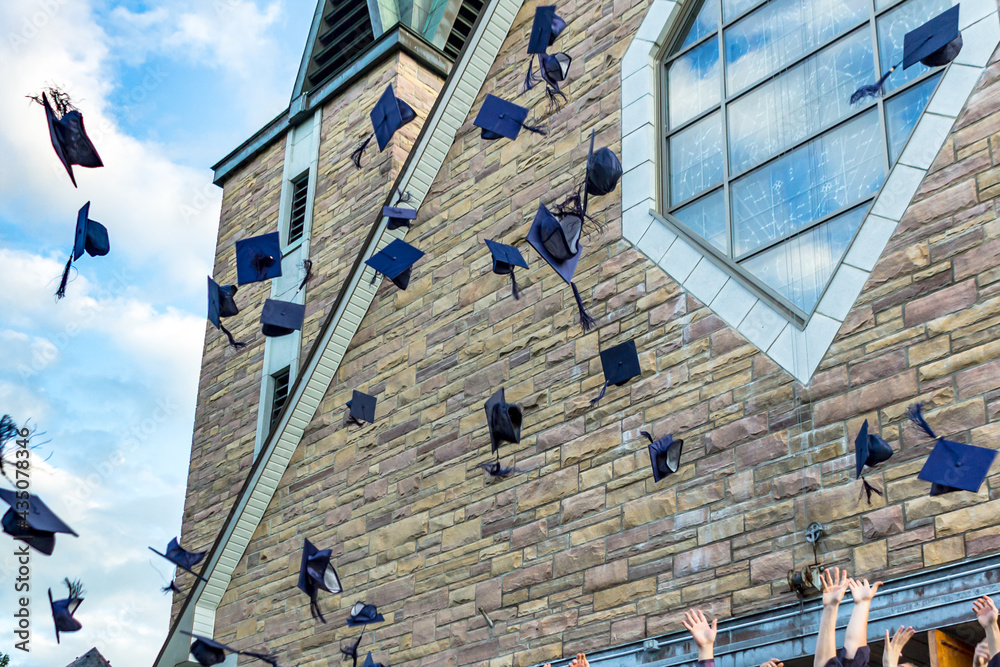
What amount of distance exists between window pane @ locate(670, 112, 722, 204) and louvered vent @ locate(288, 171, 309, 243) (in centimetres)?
712

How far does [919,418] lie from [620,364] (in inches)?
87.1

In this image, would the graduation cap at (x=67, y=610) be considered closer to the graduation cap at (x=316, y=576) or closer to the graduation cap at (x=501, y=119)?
the graduation cap at (x=316, y=576)

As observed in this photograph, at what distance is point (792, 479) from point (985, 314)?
1.40 metres

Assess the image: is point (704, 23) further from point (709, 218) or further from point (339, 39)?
point (339, 39)

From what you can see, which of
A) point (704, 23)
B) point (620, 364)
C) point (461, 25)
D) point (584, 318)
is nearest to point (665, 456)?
point (620, 364)

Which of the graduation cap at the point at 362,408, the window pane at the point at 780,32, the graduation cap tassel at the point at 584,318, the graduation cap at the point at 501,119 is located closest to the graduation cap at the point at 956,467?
the graduation cap tassel at the point at 584,318

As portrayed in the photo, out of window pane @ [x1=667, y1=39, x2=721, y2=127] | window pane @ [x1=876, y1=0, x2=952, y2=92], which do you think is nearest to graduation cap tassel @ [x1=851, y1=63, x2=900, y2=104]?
window pane @ [x1=876, y1=0, x2=952, y2=92]

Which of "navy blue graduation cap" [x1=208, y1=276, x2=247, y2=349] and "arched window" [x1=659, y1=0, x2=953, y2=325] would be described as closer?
"arched window" [x1=659, y1=0, x2=953, y2=325]

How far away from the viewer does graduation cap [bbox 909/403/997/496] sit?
5969mm

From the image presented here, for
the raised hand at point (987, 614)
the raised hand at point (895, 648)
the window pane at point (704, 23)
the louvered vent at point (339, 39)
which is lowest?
the raised hand at point (895, 648)

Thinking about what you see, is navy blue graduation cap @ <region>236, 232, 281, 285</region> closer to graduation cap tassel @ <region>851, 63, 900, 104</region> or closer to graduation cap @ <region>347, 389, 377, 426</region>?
graduation cap @ <region>347, 389, 377, 426</region>

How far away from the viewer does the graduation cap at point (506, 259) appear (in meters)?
9.02

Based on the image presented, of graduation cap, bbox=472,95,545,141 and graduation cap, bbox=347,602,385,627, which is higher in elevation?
graduation cap, bbox=472,95,545,141

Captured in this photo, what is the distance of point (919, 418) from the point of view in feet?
21.0
